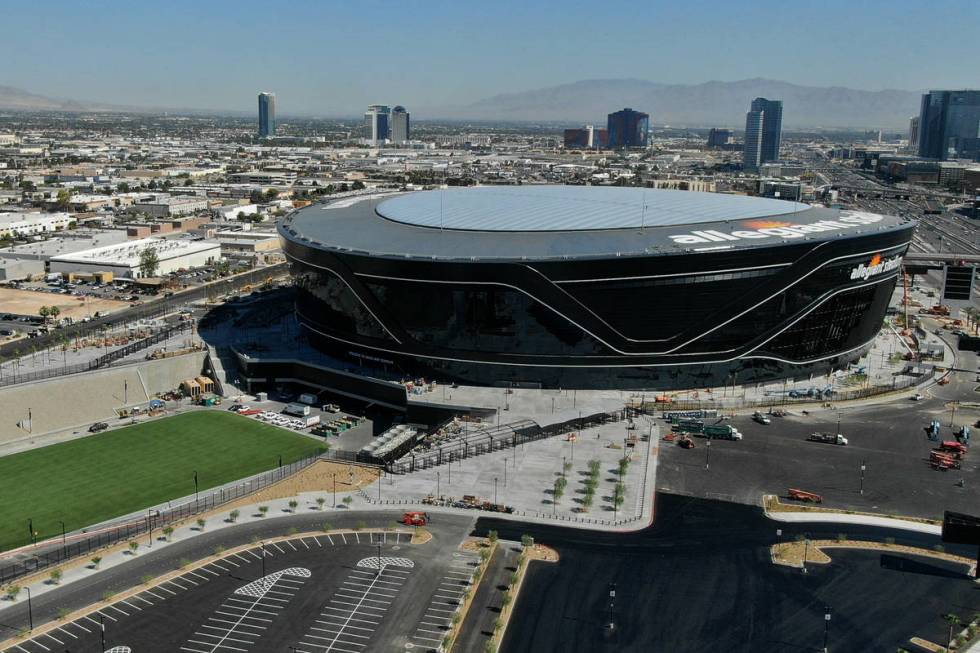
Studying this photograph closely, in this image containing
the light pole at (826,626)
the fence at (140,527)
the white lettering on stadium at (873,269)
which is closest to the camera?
the light pole at (826,626)

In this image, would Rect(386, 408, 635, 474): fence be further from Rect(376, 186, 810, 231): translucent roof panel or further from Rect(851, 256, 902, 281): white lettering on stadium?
Rect(851, 256, 902, 281): white lettering on stadium

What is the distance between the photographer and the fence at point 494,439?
2338 inches

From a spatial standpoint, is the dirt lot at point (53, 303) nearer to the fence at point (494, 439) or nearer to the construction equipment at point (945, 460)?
the fence at point (494, 439)

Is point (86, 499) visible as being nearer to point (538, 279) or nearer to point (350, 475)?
point (350, 475)

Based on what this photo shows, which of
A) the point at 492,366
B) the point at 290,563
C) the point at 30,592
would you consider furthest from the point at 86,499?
the point at 492,366

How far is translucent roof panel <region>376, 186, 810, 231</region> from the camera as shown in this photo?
271 ft

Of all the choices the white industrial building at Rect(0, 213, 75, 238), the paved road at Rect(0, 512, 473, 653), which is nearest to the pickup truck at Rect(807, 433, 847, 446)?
the paved road at Rect(0, 512, 473, 653)

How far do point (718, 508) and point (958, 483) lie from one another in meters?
17.4

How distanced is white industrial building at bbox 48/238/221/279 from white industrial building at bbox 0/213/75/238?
29.7 m

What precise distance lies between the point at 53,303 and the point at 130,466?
181 ft

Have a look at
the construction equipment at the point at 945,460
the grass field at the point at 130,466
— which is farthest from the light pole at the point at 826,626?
the grass field at the point at 130,466

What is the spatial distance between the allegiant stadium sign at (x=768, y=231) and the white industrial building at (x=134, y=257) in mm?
78642

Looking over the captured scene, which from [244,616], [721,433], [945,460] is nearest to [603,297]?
[721,433]

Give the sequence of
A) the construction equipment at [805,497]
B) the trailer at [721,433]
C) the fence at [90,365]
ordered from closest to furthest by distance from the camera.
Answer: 1. the construction equipment at [805,497]
2. the trailer at [721,433]
3. the fence at [90,365]
